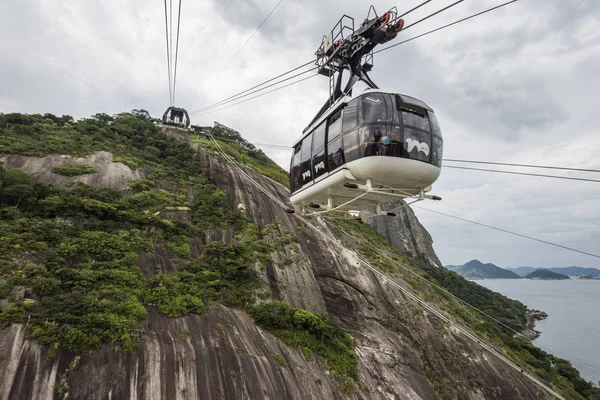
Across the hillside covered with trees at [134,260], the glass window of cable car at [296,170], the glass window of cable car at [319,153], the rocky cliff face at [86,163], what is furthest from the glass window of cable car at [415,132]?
the rocky cliff face at [86,163]

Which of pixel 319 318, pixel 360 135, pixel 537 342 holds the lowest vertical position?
pixel 537 342

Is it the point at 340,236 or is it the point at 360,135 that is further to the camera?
the point at 340,236

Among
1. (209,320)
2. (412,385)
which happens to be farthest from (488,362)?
(209,320)

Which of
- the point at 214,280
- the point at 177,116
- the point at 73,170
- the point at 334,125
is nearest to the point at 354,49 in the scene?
the point at 334,125

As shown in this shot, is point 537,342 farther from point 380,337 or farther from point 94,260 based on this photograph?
point 94,260

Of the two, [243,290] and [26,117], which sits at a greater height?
[26,117]
